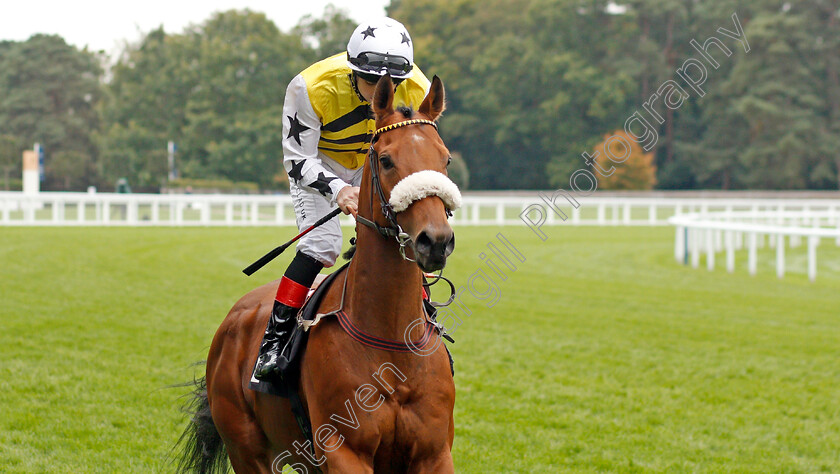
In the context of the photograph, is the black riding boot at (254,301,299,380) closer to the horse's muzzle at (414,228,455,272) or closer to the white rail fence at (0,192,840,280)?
the horse's muzzle at (414,228,455,272)

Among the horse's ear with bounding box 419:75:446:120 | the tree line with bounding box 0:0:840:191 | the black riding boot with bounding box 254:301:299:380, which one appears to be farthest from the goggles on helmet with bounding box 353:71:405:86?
the tree line with bounding box 0:0:840:191

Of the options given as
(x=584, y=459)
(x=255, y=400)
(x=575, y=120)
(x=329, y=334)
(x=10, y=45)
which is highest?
(x=10, y=45)

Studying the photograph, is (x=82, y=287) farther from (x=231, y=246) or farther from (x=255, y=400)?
(x=255, y=400)

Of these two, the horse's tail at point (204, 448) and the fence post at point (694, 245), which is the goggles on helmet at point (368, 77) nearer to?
the horse's tail at point (204, 448)

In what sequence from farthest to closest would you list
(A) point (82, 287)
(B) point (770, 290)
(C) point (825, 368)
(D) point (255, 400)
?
(B) point (770, 290) → (A) point (82, 287) → (C) point (825, 368) → (D) point (255, 400)

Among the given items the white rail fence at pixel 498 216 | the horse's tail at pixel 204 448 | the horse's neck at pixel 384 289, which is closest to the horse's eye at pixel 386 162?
the horse's neck at pixel 384 289

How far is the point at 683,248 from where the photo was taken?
16.9 metres

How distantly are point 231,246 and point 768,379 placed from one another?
12.9m

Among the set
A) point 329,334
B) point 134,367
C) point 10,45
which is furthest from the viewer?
point 10,45

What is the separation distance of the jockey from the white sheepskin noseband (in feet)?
1.95

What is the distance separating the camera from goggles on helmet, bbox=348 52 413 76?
3.46 metres

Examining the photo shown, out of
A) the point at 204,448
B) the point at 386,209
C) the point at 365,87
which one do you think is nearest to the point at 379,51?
the point at 365,87

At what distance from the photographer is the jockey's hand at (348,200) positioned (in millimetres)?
3270

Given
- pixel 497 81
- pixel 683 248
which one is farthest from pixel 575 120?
pixel 683 248
